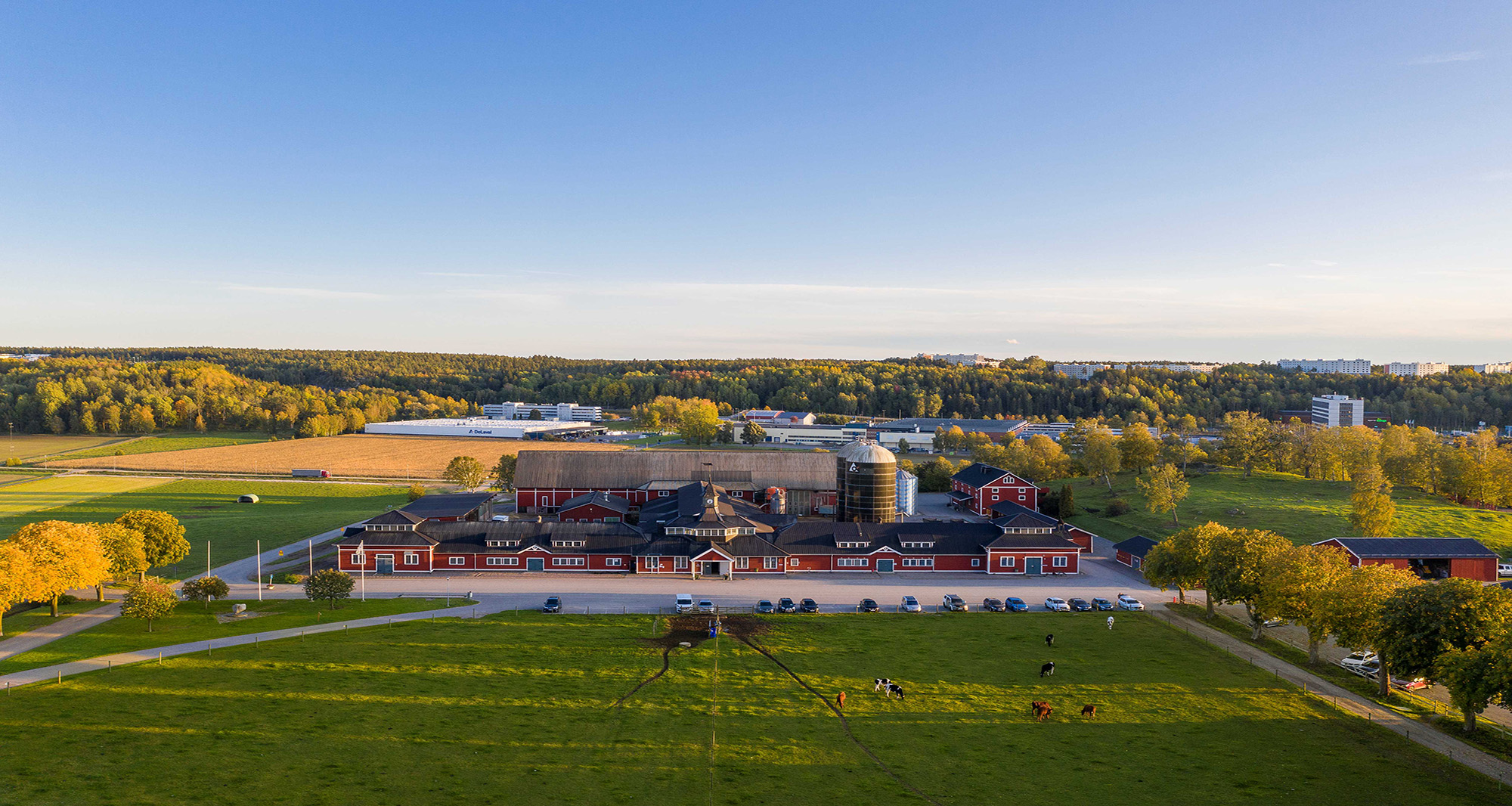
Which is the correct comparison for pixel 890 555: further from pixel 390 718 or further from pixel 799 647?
pixel 390 718

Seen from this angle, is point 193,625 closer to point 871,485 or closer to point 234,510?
point 234,510

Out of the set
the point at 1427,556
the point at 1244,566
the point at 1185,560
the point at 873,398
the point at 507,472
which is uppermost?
the point at 873,398

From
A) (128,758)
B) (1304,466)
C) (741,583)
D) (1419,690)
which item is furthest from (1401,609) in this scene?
(1304,466)

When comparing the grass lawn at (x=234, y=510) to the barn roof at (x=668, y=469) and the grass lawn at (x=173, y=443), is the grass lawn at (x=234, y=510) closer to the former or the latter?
the barn roof at (x=668, y=469)

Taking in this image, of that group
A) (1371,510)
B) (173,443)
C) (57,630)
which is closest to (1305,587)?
(1371,510)

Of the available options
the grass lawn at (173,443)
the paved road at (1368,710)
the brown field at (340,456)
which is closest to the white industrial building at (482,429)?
the brown field at (340,456)
